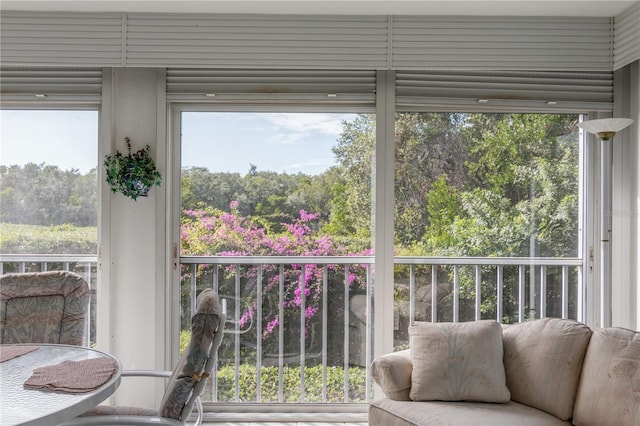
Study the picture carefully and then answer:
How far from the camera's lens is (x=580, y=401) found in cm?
211

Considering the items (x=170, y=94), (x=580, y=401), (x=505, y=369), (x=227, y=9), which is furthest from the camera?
(x=170, y=94)

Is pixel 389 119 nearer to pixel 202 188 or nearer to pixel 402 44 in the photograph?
pixel 402 44

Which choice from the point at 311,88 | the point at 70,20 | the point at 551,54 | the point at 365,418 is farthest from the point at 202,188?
the point at 551,54

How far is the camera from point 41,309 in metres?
2.39

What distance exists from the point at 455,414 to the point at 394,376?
35cm

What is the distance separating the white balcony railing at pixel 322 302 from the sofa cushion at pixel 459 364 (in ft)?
1.98

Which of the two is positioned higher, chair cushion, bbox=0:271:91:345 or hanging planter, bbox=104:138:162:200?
hanging planter, bbox=104:138:162:200

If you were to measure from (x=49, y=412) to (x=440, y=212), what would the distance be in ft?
7.66

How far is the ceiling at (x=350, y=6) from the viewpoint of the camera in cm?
271

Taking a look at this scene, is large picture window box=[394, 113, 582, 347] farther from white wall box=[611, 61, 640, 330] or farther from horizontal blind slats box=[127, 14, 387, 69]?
horizontal blind slats box=[127, 14, 387, 69]

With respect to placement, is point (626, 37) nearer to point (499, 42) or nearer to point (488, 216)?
point (499, 42)

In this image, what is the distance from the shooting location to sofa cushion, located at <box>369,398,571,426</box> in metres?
2.08

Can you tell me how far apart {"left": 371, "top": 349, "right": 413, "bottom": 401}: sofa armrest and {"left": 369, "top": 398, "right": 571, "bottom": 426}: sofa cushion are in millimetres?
52

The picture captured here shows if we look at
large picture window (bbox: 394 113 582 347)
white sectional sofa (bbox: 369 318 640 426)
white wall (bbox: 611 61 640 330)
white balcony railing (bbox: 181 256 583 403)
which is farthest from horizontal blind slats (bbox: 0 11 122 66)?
white wall (bbox: 611 61 640 330)
